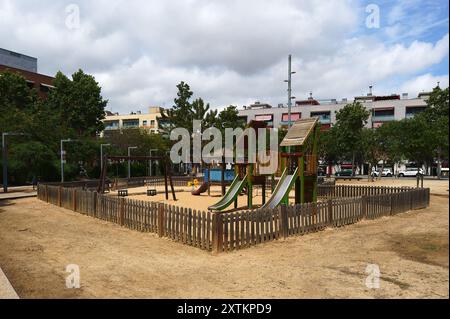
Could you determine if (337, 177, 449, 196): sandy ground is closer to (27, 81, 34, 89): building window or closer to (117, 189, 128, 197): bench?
(117, 189, 128, 197): bench

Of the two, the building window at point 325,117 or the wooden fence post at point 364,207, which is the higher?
the building window at point 325,117

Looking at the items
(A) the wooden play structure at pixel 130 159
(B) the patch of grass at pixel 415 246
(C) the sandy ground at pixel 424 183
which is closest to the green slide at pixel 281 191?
(B) the patch of grass at pixel 415 246

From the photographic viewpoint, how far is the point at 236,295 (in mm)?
6141

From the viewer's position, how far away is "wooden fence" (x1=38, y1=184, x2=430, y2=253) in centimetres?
988

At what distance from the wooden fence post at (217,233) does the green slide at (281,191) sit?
17.5 ft

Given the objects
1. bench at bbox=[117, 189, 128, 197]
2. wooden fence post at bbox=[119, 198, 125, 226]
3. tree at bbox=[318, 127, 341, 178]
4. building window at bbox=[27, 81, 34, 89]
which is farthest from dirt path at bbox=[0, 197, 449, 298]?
building window at bbox=[27, 81, 34, 89]

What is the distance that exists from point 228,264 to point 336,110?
80.0 meters

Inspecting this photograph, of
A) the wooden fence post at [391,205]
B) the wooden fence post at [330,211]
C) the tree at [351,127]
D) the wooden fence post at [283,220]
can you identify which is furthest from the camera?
the tree at [351,127]

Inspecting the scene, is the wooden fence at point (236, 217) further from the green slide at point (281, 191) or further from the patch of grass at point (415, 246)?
the patch of grass at point (415, 246)

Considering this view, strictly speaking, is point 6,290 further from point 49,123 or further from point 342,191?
point 49,123

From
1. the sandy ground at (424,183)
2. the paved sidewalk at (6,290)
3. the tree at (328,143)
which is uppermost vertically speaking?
the tree at (328,143)

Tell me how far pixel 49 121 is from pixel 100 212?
97.9 feet

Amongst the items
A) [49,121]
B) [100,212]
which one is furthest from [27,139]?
[100,212]

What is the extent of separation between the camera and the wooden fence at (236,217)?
Result: 988 cm
